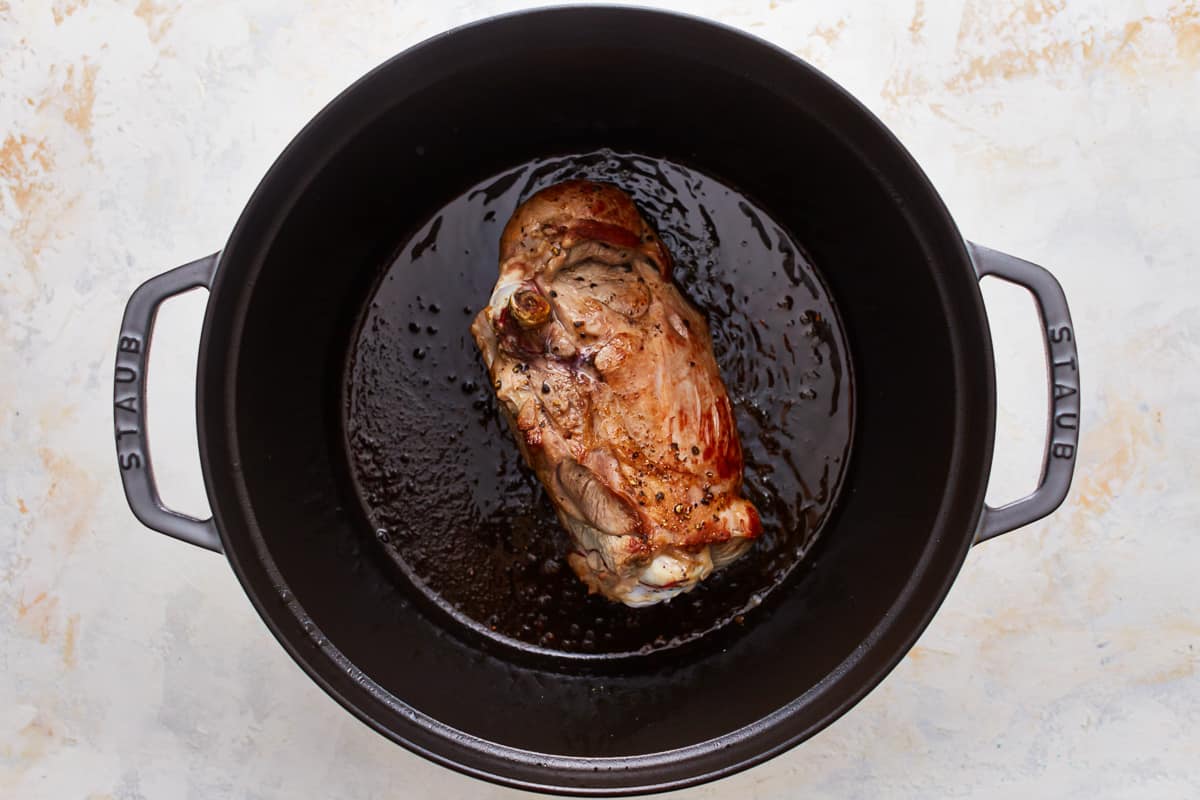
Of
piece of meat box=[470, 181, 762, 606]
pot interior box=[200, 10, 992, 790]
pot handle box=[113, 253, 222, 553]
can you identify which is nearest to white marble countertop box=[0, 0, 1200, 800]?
pot interior box=[200, 10, 992, 790]

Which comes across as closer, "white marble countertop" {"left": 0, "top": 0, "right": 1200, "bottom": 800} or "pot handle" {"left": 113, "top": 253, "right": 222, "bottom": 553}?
"pot handle" {"left": 113, "top": 253, "right": 222, "bottom": 553}

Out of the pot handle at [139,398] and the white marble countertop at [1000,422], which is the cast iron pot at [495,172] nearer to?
the pot handle at [139,398]

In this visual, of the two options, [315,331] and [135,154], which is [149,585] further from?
[135,154]

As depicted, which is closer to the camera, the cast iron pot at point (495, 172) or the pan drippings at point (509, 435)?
the cast iron pot at point (495, 172)

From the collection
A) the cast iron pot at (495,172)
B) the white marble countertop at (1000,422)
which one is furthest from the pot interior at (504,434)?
the white marble countertop at (1000,422)

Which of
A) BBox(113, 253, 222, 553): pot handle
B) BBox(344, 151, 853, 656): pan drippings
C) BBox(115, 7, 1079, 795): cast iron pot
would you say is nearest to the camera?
BBox(113, 253, 222, 553): pot handle

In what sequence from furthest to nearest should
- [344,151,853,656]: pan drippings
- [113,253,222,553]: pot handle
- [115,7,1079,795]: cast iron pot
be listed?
[344,151,853,656]: pan drippings → [115,7,1079,795]: cast iron pot → [113,253,222,553]: pot handle

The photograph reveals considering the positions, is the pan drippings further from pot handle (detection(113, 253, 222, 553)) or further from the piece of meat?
pot handle (detection(113, 253, 222, 553))
